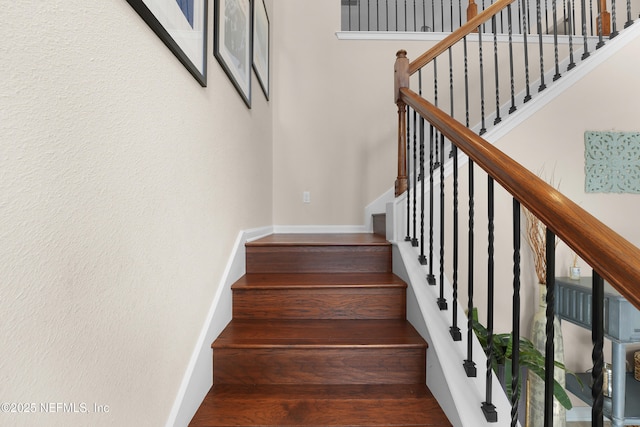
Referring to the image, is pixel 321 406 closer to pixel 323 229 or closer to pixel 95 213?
pixel 95 213

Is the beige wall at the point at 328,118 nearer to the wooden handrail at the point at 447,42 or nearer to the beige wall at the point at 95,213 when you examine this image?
the wooden handrail at the point at 447,42

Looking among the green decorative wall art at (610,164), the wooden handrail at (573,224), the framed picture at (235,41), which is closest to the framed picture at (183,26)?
the framed picture at (235,41)

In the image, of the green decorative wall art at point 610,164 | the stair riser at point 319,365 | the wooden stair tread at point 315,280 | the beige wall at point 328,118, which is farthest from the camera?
the beige wall at point 328,118

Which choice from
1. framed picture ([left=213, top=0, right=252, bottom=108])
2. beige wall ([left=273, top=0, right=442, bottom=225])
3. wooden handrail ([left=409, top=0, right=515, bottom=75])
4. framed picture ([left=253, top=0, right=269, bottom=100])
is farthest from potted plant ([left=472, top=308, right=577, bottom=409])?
→ framed picture ([left=253, top=0, right=269, bottom=100])

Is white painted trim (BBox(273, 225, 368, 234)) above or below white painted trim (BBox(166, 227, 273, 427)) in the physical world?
above

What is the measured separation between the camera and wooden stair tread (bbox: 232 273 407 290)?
1.56 m

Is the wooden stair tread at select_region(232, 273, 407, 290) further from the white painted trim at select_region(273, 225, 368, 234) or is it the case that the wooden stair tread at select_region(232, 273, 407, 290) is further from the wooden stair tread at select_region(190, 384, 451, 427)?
the white painted trim at select_region(273, 225, 368, 234)

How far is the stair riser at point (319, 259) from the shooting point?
1858mm

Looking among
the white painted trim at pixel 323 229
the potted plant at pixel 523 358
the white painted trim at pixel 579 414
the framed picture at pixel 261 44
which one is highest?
the framed picture at pixel 261 44

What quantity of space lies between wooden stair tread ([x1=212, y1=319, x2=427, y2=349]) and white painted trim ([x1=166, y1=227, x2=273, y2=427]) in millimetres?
58

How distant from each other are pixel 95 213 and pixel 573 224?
95cm

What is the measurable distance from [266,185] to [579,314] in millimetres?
2343

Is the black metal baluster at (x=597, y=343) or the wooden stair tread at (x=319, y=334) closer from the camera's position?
the black metal baluster at (x=597, y=343)

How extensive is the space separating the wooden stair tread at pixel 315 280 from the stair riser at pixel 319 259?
4cm
